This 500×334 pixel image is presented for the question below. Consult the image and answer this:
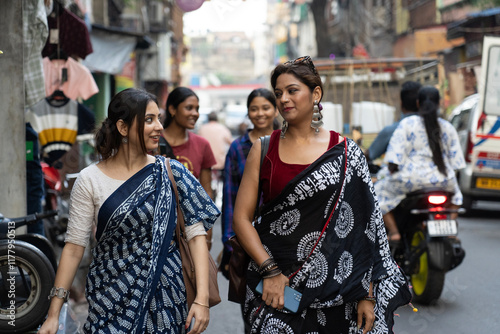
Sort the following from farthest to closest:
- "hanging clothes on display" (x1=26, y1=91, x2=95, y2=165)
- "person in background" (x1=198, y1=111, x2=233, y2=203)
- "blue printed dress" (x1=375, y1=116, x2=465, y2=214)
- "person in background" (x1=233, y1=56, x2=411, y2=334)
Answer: "person in background" (x1=198, y1=111, x2=233, y2=203) < "hanging clothes on display" (x1=26, y1=91, x2=95, y2=165) < "blue printed dress" (x1=375, y1=116, x2=465, y2=214) < "person in background" (x1=233, y1=56, x2=411, y2=334)

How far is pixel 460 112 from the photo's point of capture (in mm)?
12703

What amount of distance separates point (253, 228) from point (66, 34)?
5757mm

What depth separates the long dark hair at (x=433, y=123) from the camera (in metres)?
5.97

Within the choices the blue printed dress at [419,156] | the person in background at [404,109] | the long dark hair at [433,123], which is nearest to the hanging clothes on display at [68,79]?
the person in background at [404,109]

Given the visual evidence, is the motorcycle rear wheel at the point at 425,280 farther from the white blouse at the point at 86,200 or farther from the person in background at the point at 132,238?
the white blouse at the point at 86,200

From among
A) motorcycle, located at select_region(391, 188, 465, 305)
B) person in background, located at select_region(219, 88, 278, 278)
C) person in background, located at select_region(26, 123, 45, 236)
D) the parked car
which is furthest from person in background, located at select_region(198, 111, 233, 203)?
person in background, located at select_region(219, 88, 278, 278)

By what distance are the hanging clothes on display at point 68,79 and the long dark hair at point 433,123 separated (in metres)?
4.09

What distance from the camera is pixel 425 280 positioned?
6.09 metres

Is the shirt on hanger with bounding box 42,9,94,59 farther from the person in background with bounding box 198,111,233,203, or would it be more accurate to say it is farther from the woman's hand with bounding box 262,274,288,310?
the woman's hand with bounding box 262,274,288,310

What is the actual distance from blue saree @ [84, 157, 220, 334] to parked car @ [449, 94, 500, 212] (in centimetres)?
895

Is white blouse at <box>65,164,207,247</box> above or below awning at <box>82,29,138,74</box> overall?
below

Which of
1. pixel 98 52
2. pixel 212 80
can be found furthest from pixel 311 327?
pixel 212 80

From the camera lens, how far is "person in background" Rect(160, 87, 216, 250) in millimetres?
5406

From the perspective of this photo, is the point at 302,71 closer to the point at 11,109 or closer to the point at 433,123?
the point at 433,123
